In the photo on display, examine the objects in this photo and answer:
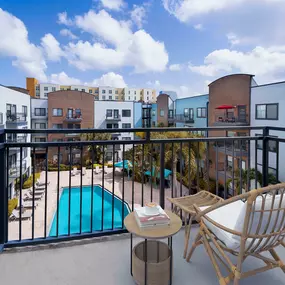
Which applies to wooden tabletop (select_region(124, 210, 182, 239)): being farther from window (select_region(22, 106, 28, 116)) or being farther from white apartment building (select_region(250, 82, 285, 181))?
window (select_region(22, 106, 28, 116))

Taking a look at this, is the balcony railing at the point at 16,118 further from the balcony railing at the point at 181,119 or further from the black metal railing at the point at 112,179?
the balcony railing at the point at 181,119

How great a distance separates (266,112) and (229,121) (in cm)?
232

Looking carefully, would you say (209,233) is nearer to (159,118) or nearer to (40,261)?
(40,261)

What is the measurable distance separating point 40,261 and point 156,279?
2.76 ft

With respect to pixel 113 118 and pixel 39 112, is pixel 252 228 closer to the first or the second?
pixel 39 112

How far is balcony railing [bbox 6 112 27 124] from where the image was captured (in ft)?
47.0

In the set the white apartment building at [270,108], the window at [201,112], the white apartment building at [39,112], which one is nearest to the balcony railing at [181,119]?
the window at [201,112]

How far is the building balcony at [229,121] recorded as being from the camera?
42.4 feet

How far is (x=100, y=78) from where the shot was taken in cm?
3127

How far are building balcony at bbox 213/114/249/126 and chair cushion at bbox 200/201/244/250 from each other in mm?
12165

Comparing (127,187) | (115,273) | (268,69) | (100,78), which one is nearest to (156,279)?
(115,273)

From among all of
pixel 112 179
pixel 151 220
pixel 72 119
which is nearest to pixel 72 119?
pixel 72 119

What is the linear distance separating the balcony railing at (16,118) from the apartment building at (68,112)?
2935mm

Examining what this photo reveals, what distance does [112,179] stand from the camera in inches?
99.2
